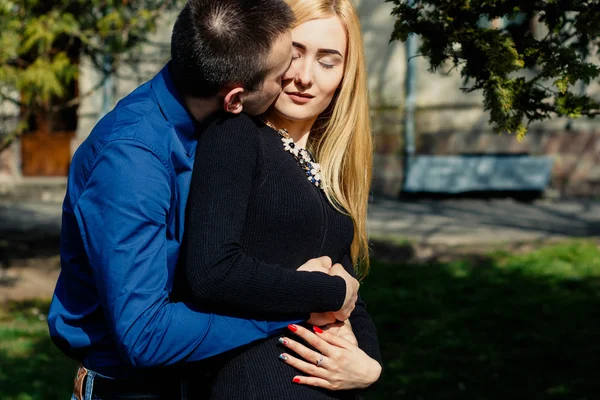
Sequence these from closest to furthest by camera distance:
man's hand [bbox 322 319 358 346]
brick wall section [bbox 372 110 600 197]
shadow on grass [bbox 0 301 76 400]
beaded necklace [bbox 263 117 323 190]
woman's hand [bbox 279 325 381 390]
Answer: woman's hand [bbox 279 325 381 390] → man's hand [bbox 322 319 358 346] → beaded necklace [bbox 263 117 323 190] → shadow on grass [bbox 0 301 76 400] → brick wall section [bbox 372 110 600 197]

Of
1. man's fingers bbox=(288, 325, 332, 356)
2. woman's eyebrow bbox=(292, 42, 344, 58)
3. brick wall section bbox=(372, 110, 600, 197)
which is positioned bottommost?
brick wall section bbox=(372, 110, 600, 197)

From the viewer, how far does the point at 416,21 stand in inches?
92.9

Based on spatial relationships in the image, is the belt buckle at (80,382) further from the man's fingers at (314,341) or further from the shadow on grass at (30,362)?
the shadow on grass at (30,362)

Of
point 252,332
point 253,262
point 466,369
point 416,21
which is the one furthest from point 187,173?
point 466,369

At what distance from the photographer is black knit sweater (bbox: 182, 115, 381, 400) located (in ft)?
5.99

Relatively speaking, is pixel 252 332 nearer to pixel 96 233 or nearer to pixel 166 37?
pixel 96 233

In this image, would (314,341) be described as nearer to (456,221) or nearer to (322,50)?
(322,50)

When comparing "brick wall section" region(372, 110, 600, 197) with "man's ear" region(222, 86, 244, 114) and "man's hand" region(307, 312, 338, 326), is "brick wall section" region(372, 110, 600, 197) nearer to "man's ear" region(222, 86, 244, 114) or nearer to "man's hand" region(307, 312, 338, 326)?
Result: "man's hand" region(307, 312, 338, 326)

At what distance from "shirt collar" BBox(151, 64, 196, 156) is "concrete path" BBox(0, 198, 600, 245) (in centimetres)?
676

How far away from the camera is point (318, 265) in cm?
209

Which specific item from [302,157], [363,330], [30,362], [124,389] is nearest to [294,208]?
[302,157]

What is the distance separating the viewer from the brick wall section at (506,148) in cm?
1185

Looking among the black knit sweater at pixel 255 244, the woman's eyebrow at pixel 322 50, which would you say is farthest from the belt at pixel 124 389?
the woman's eyebrow at pixel 322 50

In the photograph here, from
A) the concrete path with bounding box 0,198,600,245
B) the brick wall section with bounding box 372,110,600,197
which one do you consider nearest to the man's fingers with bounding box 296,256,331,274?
the concrete path with bounding box 0,198,600,245
